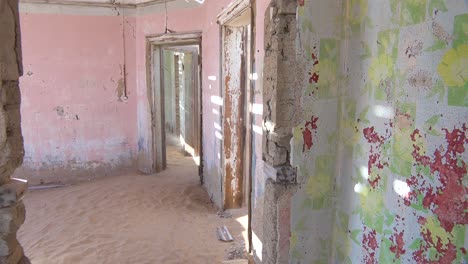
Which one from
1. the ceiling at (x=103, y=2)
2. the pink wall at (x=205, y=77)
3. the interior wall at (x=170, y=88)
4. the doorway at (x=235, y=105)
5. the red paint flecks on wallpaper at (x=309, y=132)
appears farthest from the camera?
the interior wall at (x=170, y=88)

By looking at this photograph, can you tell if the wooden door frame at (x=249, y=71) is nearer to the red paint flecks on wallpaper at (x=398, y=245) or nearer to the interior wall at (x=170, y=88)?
the red paint flecks on wallpaper at (x=398, y=245)

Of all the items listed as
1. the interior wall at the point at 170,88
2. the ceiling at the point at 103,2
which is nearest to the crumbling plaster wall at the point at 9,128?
the ceiling at the point at 103,2

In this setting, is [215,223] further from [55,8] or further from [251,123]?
[55,8]

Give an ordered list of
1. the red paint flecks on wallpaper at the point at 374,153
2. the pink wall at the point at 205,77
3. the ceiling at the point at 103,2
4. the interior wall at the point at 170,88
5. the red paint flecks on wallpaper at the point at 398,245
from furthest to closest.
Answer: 1. the interior wall at the point at 170,88
2. the ceiling at the point at 103,2
3. the pink wall at the point at 205,77
4. the red paint flecks on wallpaper at the point at 374,153
5. the red paint flecks on wallpaper at the point at 398,245

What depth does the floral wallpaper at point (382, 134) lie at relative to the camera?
4.69 ft

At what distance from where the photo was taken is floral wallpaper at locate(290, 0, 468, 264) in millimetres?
1431

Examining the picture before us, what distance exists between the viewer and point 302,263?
2.30 metres

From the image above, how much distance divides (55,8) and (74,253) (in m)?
4.22

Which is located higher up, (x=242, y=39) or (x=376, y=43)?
(x=242, y=39)

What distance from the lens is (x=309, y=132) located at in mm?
2213

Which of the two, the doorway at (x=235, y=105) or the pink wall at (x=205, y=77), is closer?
the doorway at (x=235, y=105)

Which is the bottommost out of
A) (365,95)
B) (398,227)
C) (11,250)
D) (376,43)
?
(11,250)

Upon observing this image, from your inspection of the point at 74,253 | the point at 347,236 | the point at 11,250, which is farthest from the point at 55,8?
the point at 347,236

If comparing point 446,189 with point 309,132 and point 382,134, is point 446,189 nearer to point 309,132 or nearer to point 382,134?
point 382,134
